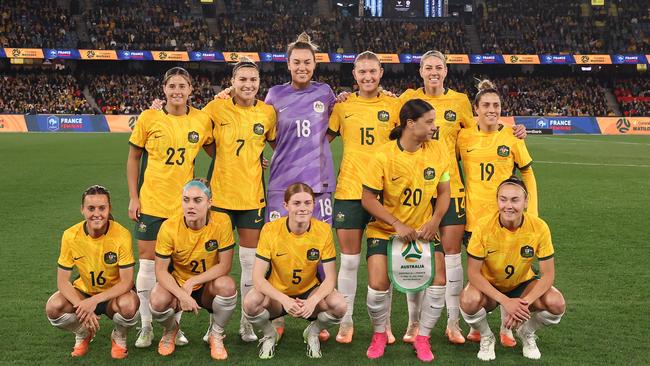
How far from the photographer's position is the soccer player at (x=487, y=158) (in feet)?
14.8

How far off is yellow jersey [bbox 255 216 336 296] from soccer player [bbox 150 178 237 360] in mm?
296

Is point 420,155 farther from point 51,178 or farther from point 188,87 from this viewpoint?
point 51,178

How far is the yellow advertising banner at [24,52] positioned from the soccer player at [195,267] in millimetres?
35265

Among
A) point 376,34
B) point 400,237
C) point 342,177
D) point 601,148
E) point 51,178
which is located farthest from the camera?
point 376,34

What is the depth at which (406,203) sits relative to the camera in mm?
4223

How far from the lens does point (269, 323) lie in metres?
4.20

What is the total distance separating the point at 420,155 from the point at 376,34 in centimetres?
3892

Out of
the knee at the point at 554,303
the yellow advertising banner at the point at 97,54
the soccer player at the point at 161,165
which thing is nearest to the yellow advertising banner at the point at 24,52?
the yellow advertising banner at the point at 97,54

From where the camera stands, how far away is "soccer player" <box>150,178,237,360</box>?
411 centimetres

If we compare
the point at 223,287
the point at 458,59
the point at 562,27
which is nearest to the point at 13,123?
the point at 458,59

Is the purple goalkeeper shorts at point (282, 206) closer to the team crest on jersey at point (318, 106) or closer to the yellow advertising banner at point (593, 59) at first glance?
the team crest on jersey at point (318, 106)

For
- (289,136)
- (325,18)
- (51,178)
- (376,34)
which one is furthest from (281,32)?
(289,136)

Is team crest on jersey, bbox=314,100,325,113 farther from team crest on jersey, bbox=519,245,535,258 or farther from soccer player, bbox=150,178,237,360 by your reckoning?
team crest on jersey, bbox=519,245,535,258

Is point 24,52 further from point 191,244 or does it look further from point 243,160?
point 191,244
